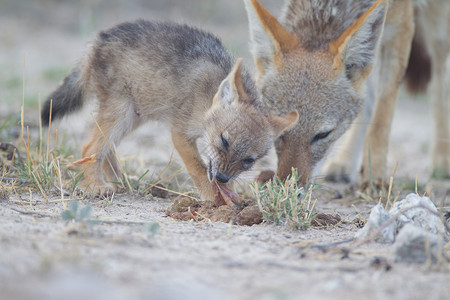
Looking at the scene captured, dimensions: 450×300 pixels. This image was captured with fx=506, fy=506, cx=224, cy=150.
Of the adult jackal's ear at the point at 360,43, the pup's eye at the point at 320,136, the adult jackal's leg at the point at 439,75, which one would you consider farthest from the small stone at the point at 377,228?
the adult jackal's leg at the point at 439,75

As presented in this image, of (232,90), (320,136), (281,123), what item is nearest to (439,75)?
(320,136)

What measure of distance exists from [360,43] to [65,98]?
2.35 metres

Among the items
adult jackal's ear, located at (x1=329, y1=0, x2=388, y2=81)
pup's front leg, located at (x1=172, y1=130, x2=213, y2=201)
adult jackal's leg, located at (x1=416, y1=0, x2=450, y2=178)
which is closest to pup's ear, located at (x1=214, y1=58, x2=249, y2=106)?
pup's front leg, located at (x1=172, y1=130, x2=213, y2=201)

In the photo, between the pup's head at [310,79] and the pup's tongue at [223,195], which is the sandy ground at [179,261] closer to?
the pup's tongue at [223,195]

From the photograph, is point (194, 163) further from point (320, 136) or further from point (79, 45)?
point (79, 45)

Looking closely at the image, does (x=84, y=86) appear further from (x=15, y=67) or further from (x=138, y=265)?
(x=15, y=67)

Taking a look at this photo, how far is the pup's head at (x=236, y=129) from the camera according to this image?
3320 millimetres

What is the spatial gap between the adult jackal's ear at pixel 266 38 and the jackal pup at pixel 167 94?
243 millimetres

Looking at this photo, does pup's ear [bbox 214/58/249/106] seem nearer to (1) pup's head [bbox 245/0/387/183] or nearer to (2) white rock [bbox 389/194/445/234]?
(1) pup's head [bbox 245/0/387/183]

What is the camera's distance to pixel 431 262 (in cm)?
223

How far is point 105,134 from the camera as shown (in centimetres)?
379

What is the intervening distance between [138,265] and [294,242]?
3.02 ft

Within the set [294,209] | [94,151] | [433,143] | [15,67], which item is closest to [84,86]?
[94,151]

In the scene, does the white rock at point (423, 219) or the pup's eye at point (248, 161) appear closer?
the white rock at point (423, 219)
